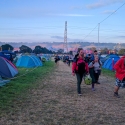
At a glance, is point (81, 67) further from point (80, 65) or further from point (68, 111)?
point (68, 111)

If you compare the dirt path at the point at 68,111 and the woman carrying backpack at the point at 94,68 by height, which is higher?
the woman carrying backpack at the point at 94,68

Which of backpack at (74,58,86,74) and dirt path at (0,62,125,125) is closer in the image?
dirt path at (0,62,125,125)

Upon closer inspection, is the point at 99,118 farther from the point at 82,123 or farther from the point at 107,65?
the point at 107,65

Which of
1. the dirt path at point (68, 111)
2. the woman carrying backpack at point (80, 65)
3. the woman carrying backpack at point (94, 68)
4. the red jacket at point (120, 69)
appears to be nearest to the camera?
the dirt path at point (68, 111)

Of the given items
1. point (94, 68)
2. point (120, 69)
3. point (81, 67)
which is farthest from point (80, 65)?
point (94, 68)

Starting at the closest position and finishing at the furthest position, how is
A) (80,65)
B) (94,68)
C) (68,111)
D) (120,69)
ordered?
(68,111), (120,69), (80,65), (94,68)

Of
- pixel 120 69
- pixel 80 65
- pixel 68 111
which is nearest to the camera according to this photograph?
pixel 68 111

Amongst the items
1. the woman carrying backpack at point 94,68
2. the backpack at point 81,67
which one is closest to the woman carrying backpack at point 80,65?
the backpack at point 81,67

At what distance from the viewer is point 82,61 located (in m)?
11.0

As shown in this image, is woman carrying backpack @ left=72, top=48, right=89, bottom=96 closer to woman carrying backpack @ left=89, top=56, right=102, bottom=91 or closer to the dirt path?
the dirt path

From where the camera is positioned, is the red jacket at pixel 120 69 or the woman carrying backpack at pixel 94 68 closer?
the red jacket at pixel 120 69

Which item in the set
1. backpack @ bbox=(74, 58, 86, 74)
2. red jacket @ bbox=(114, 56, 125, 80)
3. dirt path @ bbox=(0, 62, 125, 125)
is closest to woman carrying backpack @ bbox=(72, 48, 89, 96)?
backpack @ bbox=(74, 58, 86, 74)

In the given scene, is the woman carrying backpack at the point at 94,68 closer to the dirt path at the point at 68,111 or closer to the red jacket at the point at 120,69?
the dirt path at the point at 68,111

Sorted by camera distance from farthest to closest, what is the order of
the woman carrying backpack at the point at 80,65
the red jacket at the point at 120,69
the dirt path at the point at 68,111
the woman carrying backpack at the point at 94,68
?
the woman carrying backpack at the point at 94,68 → the woman carrying backpack at the point at 80,65 → the red jacket at the point at 120,69 → the dirt path at the point at 68,111
